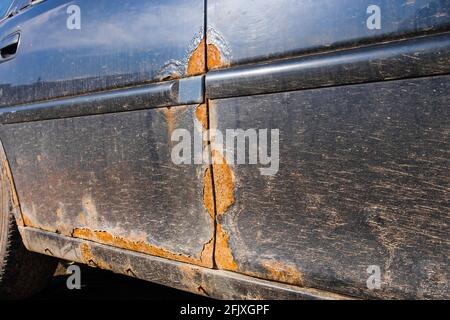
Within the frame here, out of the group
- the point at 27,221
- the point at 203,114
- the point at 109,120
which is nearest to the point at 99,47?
the point at 109,120

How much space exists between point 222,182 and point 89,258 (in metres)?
0.80

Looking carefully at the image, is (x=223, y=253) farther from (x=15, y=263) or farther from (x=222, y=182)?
(x=15, y=263)

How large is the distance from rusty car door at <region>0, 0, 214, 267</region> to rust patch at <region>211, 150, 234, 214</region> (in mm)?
57

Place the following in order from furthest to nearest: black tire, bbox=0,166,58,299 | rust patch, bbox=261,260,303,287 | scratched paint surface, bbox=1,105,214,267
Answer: black tire, bbox=0,166,58,299 → scratched paint surface, bbox=1,105,214,267 → rust patch, bbox=261,260,303,287

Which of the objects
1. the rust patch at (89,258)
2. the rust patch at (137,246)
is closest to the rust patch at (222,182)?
the rust patch at (137,246)

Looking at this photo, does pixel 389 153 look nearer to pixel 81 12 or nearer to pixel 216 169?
pixel 216 169

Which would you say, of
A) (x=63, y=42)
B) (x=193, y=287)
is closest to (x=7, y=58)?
(x=63, y=42)

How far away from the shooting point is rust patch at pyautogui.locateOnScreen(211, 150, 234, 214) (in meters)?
1.39

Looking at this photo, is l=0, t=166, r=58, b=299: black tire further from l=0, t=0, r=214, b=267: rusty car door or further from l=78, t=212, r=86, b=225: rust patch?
l=78, t=212, r=86, b=225: rust patch

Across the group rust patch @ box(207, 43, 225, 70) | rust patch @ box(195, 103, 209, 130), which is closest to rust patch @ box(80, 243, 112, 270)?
rust patch @ box(195, 103, 209, 130)

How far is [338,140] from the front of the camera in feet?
3.82

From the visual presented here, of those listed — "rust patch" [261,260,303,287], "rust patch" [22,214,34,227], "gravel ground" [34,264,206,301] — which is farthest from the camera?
"gravel ground" [34,264,206,301]
